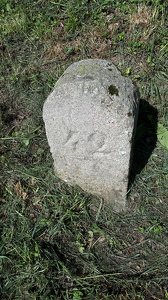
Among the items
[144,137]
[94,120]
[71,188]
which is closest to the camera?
[94,120]

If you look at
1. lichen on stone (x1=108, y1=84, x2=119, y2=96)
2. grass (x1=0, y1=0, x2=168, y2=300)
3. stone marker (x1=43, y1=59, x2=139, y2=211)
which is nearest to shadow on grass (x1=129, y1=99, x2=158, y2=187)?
grass (x1=0, y1=0, x2=168, y2=300)

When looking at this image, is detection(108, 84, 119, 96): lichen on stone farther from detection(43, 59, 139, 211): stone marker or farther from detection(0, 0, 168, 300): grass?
detection(0, 0, 168, 300): grass

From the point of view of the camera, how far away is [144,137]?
3318mm

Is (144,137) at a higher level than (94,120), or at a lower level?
lower

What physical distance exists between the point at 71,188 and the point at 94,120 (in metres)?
0.91

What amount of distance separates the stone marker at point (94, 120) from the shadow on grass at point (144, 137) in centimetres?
52

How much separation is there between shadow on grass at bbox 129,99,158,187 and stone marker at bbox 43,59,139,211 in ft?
1.72

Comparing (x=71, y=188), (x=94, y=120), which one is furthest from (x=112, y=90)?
(x=71, y=188)

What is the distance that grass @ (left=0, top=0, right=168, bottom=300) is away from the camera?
2426 mm

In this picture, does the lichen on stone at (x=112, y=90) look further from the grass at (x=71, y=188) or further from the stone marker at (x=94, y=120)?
the grass at (x=71, y=188)

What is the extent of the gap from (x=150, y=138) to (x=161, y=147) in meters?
0.16

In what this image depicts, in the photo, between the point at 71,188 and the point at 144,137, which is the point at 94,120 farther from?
the point at 144,137

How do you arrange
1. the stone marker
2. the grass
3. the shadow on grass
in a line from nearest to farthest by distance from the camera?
the stone marker
the grass
the shadow on grass

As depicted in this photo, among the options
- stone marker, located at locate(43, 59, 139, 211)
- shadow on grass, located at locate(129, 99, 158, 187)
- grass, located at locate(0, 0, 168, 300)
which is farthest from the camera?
shadow on grass, located at locate(129, 99, 158, 187)
